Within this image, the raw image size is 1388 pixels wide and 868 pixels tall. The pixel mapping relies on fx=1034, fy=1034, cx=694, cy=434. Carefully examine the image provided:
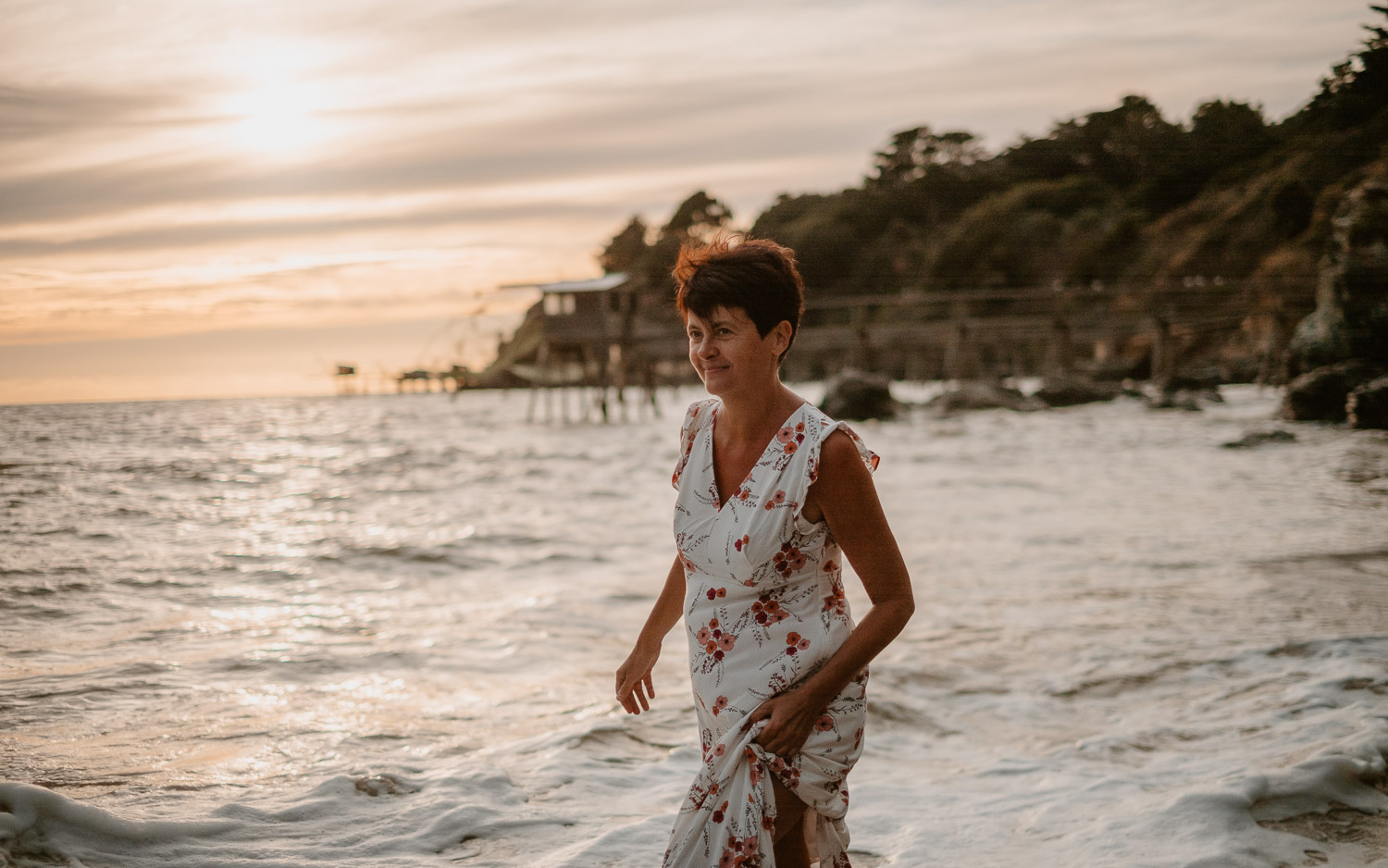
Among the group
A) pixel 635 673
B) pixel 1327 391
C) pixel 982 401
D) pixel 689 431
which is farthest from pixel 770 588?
pixel 982 401

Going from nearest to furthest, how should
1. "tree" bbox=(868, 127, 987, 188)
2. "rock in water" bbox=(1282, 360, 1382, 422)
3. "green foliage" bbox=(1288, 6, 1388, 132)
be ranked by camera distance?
"green foliage" bbox=(1288, 6, 1388, 132) → "rock in water" bbox=(1282, 360, 1382, 422) → "tree" bbox=(868, 127, 987, 188)

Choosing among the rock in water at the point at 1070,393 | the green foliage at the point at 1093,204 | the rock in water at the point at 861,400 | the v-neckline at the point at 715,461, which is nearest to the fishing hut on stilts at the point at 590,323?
the green foliage at the point at 1093,204

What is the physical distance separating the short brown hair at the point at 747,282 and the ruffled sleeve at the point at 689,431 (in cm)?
26

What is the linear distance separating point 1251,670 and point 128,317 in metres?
6.30

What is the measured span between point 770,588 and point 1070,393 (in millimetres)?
30156

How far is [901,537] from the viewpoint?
9.58m

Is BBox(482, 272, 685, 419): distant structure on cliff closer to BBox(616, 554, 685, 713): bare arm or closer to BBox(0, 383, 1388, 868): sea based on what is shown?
BBox(0, 383, 1388, 868): sea

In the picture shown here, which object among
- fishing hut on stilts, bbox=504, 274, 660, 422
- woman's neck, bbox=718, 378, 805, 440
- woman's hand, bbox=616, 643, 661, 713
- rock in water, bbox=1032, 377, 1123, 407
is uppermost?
fishing hut on stilts, bbox=504, 274, 660, 422

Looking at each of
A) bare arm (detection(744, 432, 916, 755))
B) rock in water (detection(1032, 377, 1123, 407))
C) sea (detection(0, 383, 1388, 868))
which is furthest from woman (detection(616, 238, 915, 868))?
rock in water (detection(1032, 377, 1123, 407))

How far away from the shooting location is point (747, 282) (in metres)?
1.99

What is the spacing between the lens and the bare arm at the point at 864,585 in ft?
6.34

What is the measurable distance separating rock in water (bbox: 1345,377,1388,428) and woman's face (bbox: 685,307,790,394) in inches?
703

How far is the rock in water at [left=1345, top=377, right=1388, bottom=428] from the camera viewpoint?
16.4 m

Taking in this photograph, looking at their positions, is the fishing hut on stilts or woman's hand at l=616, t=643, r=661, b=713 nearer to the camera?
woman's hand at l=616, t=643, r=661, b=713
